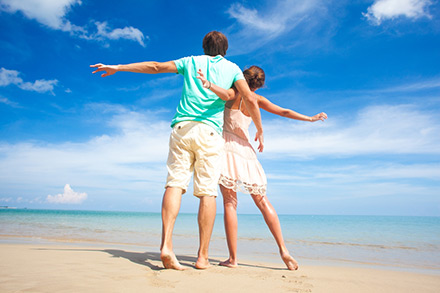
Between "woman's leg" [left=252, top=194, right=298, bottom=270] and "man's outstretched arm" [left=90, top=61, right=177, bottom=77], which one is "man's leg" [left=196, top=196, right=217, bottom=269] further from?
"man's outstretched arm" [left=90, top=61, right=177, bottom=77]

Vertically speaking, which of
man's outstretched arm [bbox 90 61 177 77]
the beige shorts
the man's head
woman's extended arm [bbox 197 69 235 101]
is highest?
the man's head

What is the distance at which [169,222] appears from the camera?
2.57 metres

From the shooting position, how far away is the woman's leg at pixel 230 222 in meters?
3.04

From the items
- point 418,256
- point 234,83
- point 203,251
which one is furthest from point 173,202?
point 418,256

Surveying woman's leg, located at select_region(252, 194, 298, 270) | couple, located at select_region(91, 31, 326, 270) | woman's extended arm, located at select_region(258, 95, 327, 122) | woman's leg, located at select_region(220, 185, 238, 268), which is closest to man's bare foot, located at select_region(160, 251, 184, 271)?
couple, located at select_region(91, 31, 326, 270)

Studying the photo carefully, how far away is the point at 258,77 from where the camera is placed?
3.37 m

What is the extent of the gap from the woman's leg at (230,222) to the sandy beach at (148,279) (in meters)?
0.34

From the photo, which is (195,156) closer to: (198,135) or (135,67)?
(198,135)

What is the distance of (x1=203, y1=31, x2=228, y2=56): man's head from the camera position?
121 inches

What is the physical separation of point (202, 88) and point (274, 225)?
1.63 m

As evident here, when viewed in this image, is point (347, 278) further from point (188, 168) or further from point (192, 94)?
point (192, 94)

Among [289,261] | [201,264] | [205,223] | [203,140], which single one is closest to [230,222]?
[205,223]

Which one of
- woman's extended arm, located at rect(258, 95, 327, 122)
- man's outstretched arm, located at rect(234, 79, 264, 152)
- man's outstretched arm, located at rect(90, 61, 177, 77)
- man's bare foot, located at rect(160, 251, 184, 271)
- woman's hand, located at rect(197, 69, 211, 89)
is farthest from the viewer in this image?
woman's extended arm, located at rect(258, 95, 327, 122)

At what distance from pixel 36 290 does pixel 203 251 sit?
1355mm
